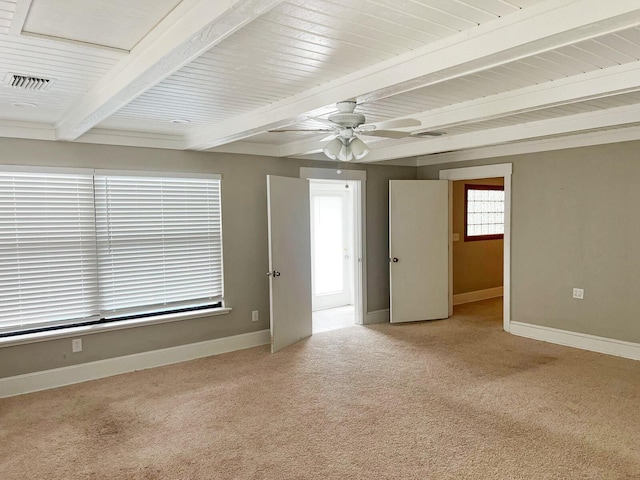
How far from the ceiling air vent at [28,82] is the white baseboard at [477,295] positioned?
246 inches

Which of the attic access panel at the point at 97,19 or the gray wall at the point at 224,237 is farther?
the gray wall at the point at 224,237

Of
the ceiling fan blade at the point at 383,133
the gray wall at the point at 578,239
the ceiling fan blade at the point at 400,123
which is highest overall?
the ceiling fan blade at the point at 400,123

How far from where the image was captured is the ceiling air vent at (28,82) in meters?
2.73

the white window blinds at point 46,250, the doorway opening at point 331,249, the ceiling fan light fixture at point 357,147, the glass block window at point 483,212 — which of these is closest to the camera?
the ceiling fan light fixture at point 357,147

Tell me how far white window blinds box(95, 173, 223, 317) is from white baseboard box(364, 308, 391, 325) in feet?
7.13

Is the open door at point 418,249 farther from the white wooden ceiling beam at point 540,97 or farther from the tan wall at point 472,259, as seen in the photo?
the white wooden ceiling beam at point 540,97

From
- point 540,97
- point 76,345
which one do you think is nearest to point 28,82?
point 76,345

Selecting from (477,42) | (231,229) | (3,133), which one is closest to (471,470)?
(477,42)

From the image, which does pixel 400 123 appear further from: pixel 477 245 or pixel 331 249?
pixel 477 245

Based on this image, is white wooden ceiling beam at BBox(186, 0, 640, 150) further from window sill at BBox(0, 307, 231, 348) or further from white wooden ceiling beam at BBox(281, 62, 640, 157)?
window sill at BBox(0, 307, 231, 348)

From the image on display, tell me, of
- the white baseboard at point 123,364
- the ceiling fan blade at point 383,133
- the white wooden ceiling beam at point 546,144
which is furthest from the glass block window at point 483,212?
the ceiling fan blade at point 383,133

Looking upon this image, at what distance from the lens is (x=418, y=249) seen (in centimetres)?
635

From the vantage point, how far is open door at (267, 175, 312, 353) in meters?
5.01

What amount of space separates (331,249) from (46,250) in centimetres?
439
